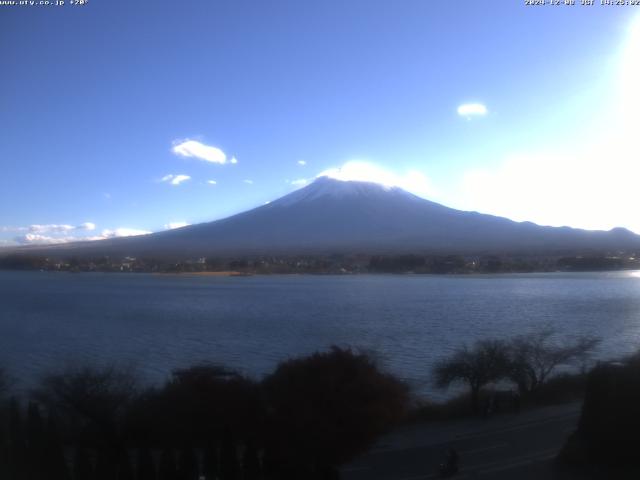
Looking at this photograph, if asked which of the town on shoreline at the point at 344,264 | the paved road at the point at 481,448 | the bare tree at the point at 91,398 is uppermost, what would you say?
the town on shoreline at the point at 344,264

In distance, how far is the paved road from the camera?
20.0 feet

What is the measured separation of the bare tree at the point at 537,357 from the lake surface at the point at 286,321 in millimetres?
1161

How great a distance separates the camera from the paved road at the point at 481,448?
610 cm

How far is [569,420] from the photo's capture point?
25.5 feet

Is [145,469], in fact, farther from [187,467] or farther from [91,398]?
[91,398]

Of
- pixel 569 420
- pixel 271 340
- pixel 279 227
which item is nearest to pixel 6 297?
pixel 271 340

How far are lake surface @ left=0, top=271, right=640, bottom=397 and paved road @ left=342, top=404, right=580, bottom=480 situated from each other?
2179mm

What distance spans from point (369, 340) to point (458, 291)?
53.6ft

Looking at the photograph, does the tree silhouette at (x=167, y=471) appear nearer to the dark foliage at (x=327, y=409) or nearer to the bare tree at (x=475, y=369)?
the dark foliage at (x=327, y=409)

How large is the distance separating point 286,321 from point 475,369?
8.50 metres

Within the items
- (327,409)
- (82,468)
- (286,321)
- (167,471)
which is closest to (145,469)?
(167,471)

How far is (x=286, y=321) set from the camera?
17922 mm

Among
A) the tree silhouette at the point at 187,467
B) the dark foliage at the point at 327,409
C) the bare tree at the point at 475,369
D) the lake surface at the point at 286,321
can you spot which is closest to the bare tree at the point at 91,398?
the tree silhouette at the point at 187,467

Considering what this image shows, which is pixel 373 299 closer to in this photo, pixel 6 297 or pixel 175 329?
pixel 175 329
